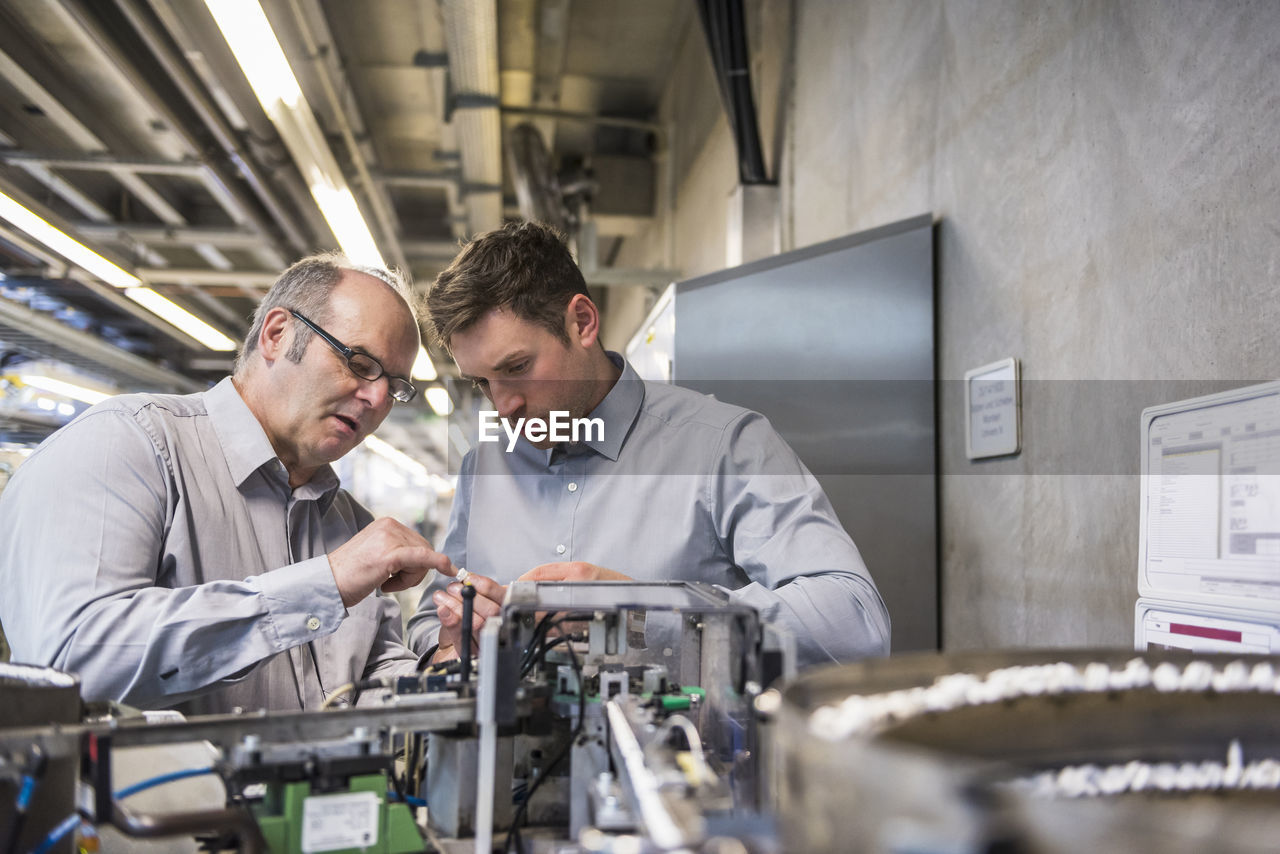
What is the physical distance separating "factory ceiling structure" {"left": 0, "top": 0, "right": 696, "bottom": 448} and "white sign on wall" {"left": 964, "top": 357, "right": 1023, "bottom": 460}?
2.25 m

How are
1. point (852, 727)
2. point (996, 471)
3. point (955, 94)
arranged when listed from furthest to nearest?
point (955, 94), point (996, 471), point (852, 727)

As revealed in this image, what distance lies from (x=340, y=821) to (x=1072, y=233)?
61.8 inches

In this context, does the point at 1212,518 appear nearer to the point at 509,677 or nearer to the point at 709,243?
the point at 509,677

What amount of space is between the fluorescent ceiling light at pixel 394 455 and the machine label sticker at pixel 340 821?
6.74m

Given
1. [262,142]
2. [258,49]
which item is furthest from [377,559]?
[262,142]

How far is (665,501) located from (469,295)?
1.77 ft

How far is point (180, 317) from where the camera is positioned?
584cm

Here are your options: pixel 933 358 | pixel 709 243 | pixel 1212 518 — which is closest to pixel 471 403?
pixel 709 243

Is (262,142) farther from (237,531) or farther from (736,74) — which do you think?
(237,531)

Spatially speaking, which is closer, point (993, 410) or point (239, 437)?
point (239, 437)

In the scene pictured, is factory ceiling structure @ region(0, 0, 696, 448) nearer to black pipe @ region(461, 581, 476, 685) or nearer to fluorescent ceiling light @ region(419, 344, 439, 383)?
fluorescent ceiling light @ region(419, 344, 439, 383)

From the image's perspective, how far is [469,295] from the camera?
1.63 m

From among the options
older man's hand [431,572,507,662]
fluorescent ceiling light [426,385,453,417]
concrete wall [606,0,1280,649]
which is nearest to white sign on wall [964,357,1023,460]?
concrete wall [606,0,1280,649]

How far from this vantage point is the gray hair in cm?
159
